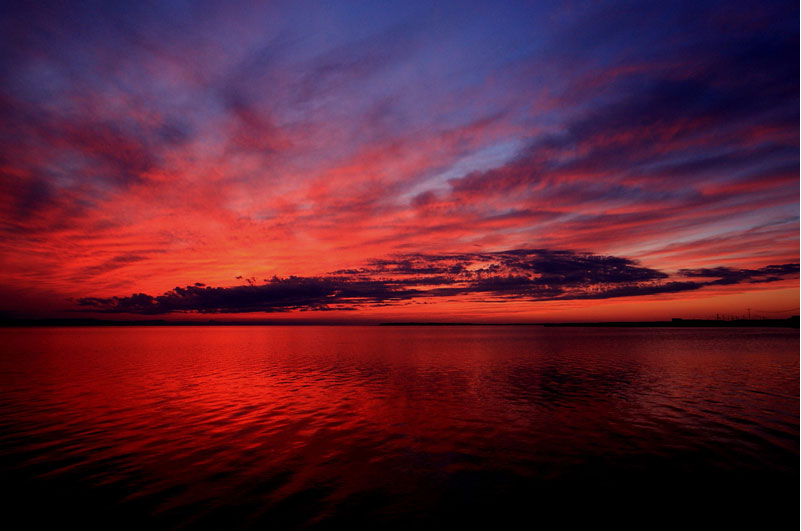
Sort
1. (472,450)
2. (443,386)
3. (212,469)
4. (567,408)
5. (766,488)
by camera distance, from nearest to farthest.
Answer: (766,488) < (212,469) < (472,450) < (567,408) < (443,386)

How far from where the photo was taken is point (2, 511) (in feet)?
46.5

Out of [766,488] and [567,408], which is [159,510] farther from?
[567,408]

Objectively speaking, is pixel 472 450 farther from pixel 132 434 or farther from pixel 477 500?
pixel 132 434

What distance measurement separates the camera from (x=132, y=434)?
23672 mm

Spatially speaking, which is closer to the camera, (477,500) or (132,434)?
(477,500)

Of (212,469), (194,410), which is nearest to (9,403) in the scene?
(194,410)

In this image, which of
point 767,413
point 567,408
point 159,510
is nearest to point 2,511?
point 159,510

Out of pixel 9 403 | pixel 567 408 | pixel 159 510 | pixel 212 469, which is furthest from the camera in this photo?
pixel 9 403

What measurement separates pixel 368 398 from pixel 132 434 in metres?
16.8

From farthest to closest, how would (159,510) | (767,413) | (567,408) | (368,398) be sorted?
1. (368,398)
2. (567,408)
3. (767,413)
4. (159,510)

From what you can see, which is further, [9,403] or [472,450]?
[9,403]

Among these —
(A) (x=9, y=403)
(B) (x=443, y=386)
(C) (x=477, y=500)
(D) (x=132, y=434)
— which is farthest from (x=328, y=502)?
(A) (x=9, y=403)

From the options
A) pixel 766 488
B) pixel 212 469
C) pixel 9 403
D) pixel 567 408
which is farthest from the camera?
pixel 9 403

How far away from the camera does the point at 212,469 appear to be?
18125 millimetres
